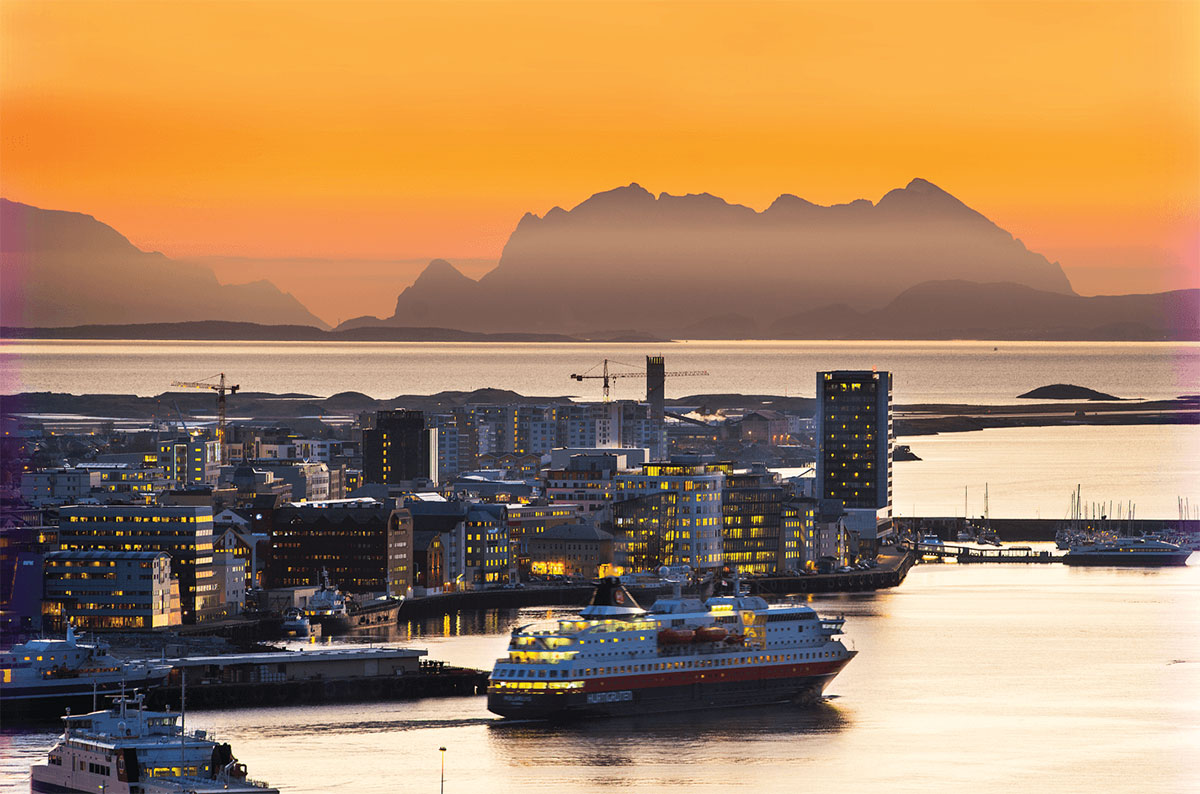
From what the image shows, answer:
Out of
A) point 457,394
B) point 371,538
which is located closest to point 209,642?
point 371,538

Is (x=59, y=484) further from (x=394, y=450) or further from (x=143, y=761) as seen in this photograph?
(x=143, y=761)

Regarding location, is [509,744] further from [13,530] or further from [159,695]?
[13,530]

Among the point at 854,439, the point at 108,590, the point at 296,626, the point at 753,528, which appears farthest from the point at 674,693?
the point at 854,439

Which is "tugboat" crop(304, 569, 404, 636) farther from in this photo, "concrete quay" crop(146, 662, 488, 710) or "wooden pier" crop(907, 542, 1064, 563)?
"wooden pier" crop(907, 542, 1064, 563)

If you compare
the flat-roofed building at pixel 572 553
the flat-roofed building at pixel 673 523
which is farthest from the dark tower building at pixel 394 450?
the flat-roofed building at pixel 572 553

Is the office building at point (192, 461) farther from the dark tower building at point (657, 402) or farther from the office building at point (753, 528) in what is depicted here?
the office building at point (753, 528)
